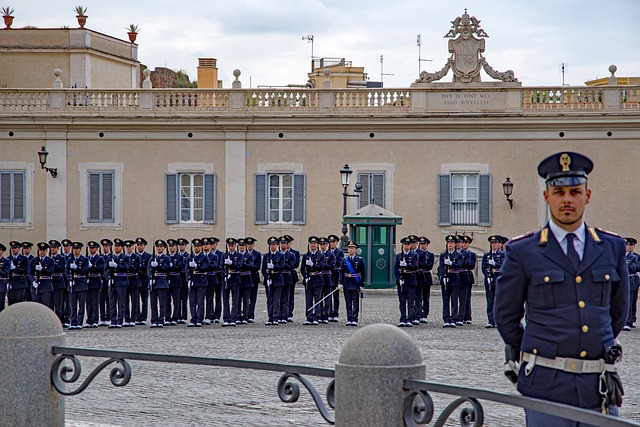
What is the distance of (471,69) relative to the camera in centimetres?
3419

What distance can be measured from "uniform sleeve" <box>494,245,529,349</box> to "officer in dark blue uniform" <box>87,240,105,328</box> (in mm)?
16202

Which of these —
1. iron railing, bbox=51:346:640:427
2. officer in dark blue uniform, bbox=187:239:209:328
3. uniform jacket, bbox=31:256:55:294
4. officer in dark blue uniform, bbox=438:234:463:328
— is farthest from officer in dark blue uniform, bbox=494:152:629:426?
uniform jacket, bbox=31:256:55:294

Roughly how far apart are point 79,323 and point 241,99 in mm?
14448

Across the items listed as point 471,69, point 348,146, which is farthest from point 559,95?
point 348,146

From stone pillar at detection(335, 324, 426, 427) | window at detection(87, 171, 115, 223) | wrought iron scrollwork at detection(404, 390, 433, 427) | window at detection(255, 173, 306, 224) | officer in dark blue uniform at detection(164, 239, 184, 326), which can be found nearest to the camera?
wrought iron scrollwork at detection(404, 390, 433, 427)

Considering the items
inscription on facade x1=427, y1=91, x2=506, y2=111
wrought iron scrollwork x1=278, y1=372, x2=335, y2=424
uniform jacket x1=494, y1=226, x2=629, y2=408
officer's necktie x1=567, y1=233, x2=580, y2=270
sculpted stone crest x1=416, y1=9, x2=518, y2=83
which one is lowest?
wrought iron scrollwork x1=278, y1=372, x2=335, y2=424

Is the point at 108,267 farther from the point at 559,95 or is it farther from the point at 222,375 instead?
the point at 559,95

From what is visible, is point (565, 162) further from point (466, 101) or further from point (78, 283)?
point (466, 101)

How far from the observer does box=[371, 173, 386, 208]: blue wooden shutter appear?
34.2 meters

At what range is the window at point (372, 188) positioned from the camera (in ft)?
112

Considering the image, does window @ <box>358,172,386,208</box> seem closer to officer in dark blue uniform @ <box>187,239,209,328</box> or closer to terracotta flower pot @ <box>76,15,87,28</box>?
officer in dark blue uniform @ <box>187,239,209,328</box>

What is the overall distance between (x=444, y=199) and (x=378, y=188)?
1.97 m

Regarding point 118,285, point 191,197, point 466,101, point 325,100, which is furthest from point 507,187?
point 118,285

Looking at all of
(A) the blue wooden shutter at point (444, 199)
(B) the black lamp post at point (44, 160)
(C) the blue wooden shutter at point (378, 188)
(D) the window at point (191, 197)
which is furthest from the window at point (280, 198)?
(B) the black lamp post at point (44, 160)
